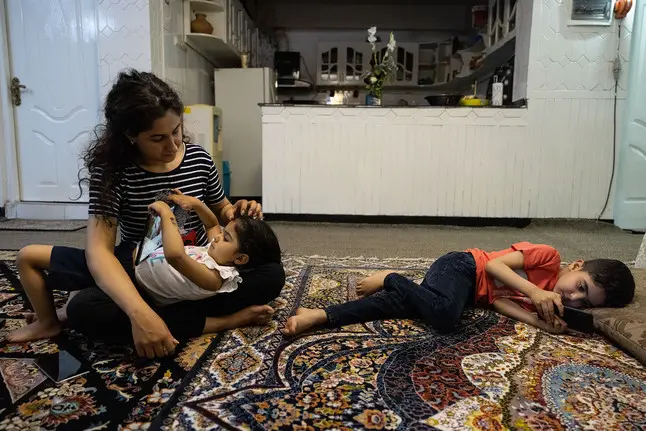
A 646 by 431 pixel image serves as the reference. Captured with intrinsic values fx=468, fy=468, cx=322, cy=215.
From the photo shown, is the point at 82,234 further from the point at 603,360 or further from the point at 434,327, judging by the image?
the point at 603,360

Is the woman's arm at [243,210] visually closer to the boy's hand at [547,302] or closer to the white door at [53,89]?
the boy's hand at [547,302]

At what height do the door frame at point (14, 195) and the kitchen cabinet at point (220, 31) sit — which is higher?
the kitchen cabinet at point (220, 31)

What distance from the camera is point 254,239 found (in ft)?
4.41

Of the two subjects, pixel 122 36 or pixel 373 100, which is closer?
pixel 122 36

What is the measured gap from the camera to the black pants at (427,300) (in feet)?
4.68

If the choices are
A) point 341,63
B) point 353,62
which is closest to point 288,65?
point 341,63

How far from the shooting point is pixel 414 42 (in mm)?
5980

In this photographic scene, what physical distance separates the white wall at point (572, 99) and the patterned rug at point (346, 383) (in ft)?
8.51

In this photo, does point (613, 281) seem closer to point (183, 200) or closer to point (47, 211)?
point (183, 200)

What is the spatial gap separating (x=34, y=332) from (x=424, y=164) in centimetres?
304

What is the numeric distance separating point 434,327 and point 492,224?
272cm

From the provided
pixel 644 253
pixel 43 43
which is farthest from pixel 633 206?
pixel 43 43

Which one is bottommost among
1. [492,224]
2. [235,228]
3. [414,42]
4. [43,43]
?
[492,224]

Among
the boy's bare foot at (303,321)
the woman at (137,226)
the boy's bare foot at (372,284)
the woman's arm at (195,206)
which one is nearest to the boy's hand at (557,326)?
the boy's bare foot at (372,284)
